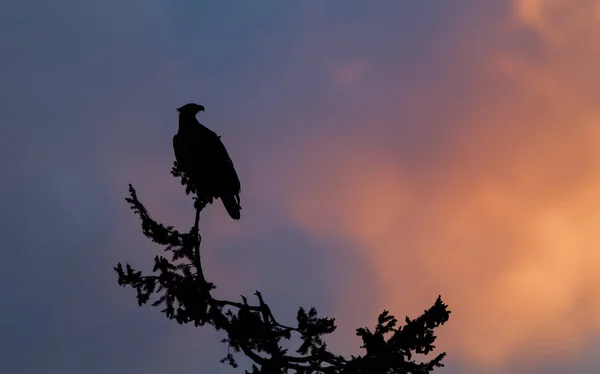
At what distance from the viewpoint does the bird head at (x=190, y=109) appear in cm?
1236

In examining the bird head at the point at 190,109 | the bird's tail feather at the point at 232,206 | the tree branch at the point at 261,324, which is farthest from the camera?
the bird head at the point at 190,109

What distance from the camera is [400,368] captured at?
7500mm

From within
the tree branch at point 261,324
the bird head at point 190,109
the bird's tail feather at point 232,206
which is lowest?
the tree branch at point 261,324

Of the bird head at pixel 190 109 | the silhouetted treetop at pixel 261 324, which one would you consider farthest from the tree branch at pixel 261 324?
the bird head at pixel 190 109

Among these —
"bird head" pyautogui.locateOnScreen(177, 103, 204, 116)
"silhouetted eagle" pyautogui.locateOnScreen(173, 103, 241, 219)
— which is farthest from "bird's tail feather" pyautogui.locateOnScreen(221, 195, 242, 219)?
"bird head" pyautogui.locateOnScreen(177, 103, 204, 116)

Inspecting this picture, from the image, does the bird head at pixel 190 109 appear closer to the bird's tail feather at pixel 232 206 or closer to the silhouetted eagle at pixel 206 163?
the silhouetted eagle at pixel 206 163

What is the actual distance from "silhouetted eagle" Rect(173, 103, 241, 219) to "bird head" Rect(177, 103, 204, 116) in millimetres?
267

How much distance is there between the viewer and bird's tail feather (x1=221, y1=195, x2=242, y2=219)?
37.0ft

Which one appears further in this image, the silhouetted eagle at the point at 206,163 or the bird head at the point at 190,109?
the bird head at the point at 190,109

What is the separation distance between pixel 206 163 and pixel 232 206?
1122 millimetres

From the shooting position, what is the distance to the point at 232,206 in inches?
450

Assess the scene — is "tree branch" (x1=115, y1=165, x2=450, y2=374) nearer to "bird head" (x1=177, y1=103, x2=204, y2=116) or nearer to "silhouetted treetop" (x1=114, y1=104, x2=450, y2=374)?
"silhouetted treetop" (x1=114, y1=104, x2=450, y2=374)

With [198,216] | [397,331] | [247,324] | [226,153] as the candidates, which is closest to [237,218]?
[226,153]

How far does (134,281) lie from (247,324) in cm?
175
